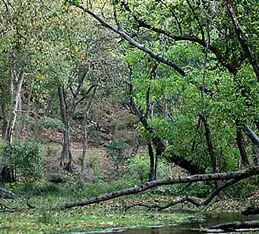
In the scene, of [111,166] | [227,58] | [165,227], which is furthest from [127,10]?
[111,166]

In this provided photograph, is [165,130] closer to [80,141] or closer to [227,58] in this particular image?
[227,58]

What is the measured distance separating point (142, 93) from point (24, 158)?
24.5 ft

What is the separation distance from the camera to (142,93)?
1208 inches

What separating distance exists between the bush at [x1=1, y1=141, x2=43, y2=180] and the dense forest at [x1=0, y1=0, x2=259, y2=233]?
0.05 m

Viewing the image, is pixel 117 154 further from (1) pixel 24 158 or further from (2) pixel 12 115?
(1) pixel 24 158

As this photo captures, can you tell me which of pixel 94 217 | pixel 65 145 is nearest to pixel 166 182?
pixel 94 217

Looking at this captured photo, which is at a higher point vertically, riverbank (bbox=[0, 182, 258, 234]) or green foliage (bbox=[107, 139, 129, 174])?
green foliage (bbox=[107, 139, 129, 174])

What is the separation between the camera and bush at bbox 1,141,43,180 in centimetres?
3334

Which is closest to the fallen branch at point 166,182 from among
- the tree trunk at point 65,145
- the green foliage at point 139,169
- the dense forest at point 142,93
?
the dense forest at point 142,93

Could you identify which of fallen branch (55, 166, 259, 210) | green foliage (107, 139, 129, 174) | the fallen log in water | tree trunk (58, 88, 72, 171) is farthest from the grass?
green foliage (107, 139, 129, 174)

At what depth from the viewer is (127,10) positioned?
1844 cm

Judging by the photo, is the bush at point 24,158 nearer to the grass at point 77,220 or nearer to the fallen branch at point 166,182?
the grass at point 77,220

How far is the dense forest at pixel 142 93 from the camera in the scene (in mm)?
15188

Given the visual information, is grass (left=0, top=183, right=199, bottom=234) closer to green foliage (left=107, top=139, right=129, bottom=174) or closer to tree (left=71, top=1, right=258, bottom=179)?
tree (left=71, top=1, right=258, bottom=179)
